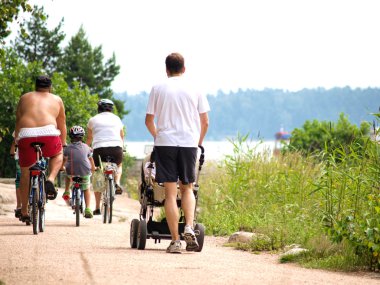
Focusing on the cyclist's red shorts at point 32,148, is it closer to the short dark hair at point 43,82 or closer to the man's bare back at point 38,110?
the man's bare back at point 38,110

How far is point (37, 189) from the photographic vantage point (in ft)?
38.9

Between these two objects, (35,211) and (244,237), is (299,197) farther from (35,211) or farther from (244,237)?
(35,211)

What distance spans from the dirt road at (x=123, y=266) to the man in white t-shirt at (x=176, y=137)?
0.39 meters

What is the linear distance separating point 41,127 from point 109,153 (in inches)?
120

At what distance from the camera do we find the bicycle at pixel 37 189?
11.8 metres

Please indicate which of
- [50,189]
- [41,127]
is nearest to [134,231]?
[50,189]

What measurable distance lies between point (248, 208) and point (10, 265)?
7.47 metres

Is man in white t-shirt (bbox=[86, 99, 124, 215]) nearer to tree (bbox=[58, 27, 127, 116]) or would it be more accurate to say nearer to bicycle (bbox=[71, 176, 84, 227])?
bicycle (bbox=[71, 176, 84, 227])

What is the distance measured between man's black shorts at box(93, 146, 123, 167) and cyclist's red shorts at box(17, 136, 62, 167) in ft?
8.82

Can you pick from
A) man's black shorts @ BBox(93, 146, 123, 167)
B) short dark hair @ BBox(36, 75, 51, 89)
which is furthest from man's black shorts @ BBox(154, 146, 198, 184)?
man's black shorts @ BBox(93, 146, 123, 167)

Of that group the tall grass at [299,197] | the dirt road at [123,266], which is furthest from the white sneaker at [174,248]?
the tall grass at [299,197]

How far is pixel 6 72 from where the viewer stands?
39469 mm

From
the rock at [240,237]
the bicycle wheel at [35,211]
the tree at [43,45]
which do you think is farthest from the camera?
the tree at [43,45]

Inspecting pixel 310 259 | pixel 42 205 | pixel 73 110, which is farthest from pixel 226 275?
pixel 73 110
